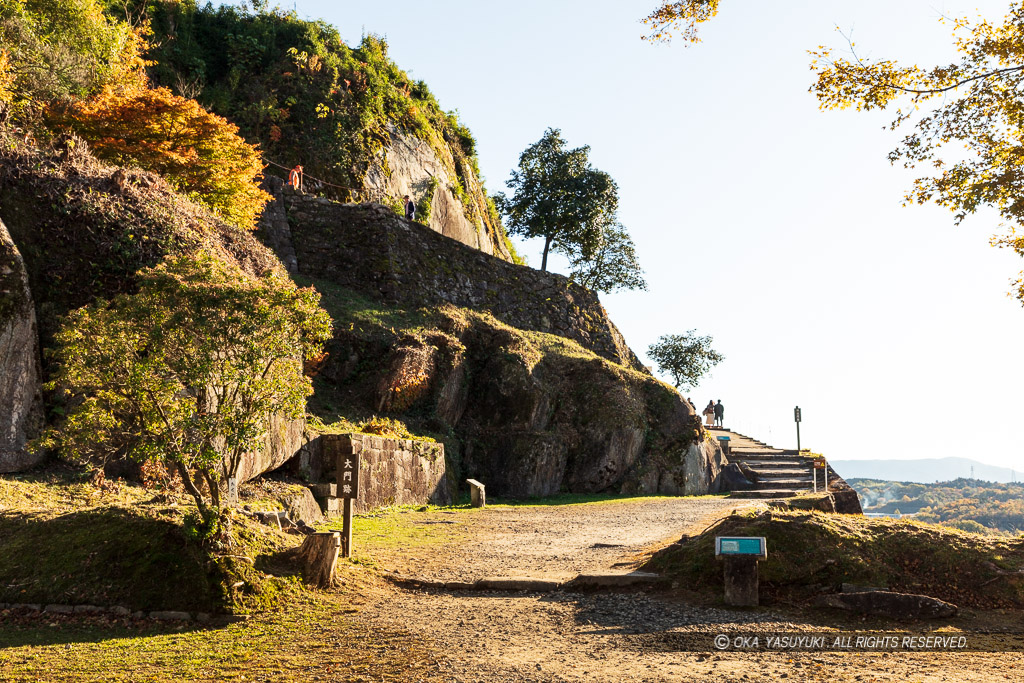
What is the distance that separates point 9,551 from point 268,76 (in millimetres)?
26608

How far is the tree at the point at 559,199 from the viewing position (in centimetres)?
3734

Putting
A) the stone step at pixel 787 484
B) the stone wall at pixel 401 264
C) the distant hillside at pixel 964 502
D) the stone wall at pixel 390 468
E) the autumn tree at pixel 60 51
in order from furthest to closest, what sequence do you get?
the distant hillside at pixel 964 502, the stone step at pixel 787 484, the stone wall at pixel 401 264, the autumn tree at pixel 60 51, the stone wall at pixel 390 468

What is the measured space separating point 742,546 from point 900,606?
59.5 inches

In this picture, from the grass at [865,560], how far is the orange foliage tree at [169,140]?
42.8ft

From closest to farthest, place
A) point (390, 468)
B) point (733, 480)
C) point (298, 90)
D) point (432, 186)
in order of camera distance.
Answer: point (390, 468) < point (733, 480) < point (298, 90) < point (432, 186)

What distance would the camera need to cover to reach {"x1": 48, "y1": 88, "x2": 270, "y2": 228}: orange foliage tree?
15.4 metres

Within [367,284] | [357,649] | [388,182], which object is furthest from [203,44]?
[357,649]

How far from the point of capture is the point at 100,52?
63.7 ft

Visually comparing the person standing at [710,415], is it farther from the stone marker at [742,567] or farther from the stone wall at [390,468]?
the stone marker at [742,567]

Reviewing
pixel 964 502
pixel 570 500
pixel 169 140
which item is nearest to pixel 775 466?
pixel 570 500

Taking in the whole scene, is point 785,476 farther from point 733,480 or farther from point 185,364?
point 185,364

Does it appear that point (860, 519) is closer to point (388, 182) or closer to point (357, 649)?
point (357, 649)

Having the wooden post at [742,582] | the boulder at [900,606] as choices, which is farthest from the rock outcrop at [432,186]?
the boulder at [900,606]

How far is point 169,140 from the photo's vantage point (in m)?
16.0
